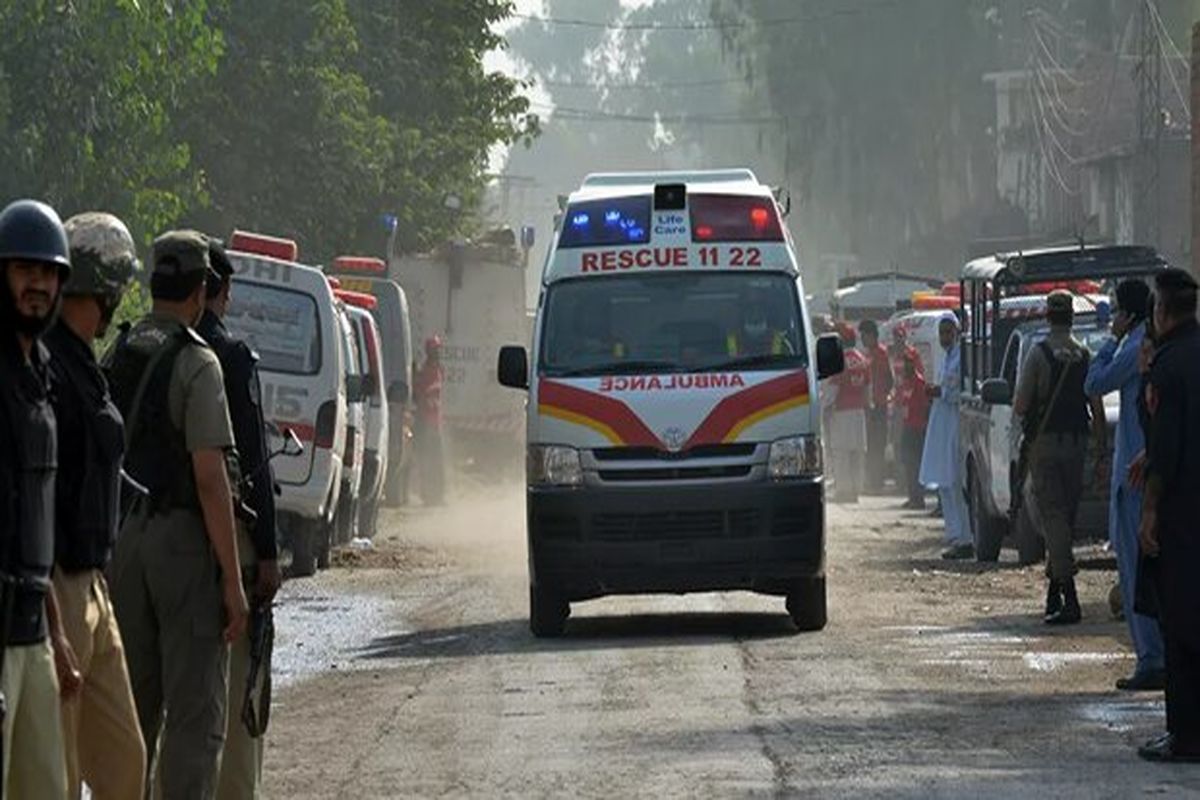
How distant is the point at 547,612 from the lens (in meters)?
18.8

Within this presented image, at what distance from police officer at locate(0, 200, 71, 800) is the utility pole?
4854 cm

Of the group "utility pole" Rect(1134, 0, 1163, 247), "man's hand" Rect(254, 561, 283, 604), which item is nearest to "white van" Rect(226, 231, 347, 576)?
"man's hand" Rect(254, 561, 283, 604)

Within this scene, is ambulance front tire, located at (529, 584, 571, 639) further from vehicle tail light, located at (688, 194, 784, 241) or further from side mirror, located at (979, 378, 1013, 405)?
side mirror, located at (979, 378, 1013, 405)

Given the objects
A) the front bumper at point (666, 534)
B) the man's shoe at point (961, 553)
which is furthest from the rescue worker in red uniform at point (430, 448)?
the front bumper at point (666, 534)

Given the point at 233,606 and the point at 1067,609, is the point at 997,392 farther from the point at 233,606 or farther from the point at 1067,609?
the point at 233,606

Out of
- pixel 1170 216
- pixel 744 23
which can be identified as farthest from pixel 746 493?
pixel 744 23

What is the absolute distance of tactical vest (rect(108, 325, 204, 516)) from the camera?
946 cm

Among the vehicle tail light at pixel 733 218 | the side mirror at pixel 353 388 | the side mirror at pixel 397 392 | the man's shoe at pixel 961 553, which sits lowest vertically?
the man's shoe at pixel 961 553

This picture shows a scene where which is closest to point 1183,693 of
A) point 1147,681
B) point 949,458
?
point 1147,681

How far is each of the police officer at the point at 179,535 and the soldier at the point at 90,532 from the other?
78cm

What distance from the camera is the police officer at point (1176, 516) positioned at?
12.7 metres

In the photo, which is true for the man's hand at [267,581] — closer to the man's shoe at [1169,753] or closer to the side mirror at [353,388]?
the man's shoe at [1169,753]

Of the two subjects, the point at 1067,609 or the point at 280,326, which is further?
the point at 280,326

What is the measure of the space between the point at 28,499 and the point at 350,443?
760 inches
